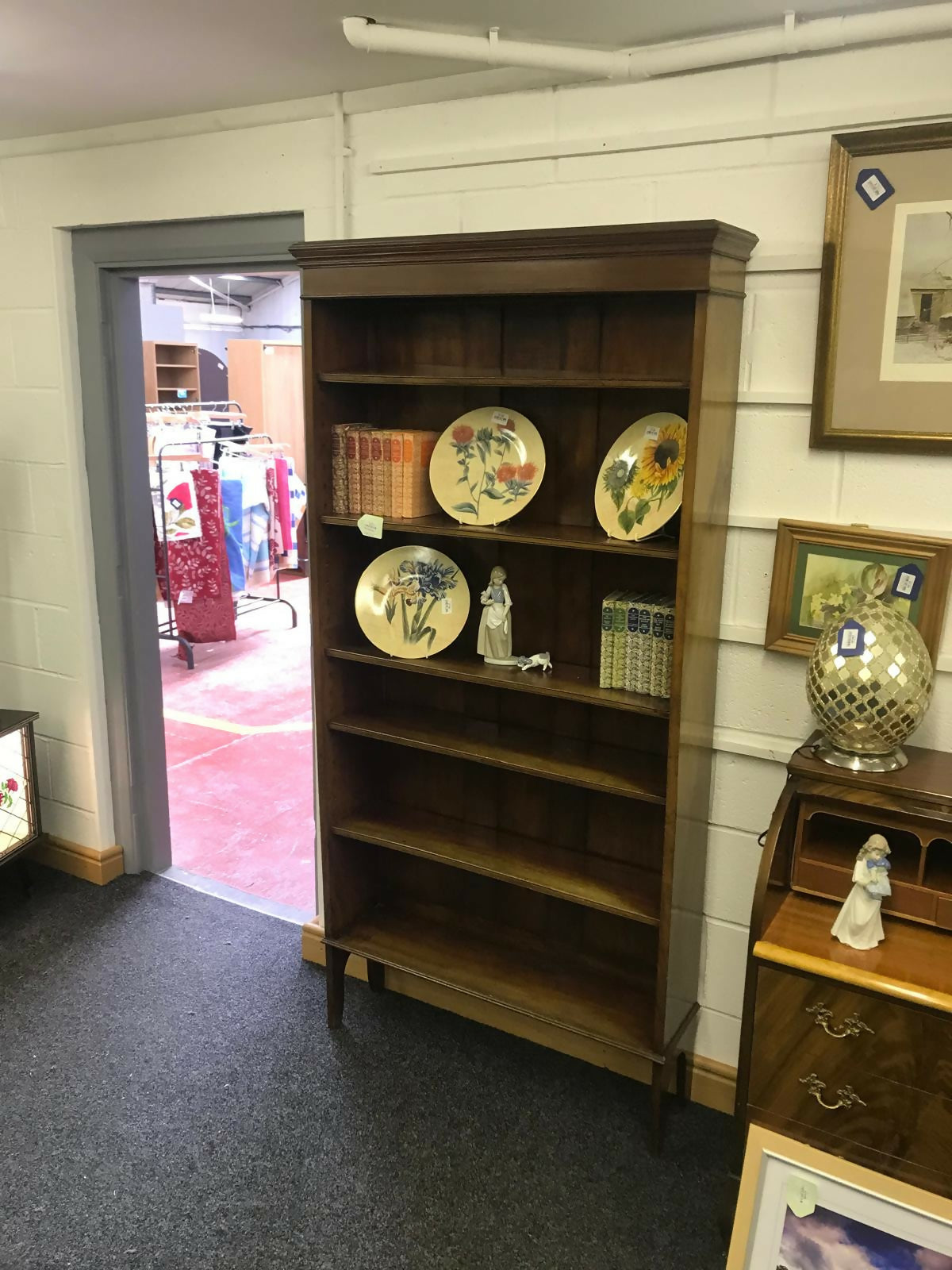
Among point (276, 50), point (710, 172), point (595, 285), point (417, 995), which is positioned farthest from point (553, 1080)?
point (276, 50)

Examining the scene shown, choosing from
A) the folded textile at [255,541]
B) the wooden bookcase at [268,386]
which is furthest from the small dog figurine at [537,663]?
the wooden bookcase at [268,386]

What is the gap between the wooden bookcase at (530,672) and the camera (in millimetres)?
1847

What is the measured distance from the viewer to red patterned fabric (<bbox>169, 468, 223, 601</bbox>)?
17.4 feet

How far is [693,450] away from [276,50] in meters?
1.15

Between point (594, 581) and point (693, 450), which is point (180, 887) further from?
point (693, 450)

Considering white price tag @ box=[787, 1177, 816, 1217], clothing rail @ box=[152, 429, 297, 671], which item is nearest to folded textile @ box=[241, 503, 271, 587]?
clothing rail @ box=[152, 429, 297, 671]

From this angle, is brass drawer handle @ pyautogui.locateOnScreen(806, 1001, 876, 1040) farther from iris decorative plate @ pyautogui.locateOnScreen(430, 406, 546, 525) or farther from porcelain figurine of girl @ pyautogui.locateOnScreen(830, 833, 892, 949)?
iris decorative plate @ pyautogui.locateOnScreen(430, 406, 546, 525)

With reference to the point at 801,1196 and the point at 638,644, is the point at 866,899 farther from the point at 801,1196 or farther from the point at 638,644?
the point at 638,644

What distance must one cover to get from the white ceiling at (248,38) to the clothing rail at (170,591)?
2.80 meters

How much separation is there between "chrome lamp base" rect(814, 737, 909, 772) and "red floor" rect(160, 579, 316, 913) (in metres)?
1.96

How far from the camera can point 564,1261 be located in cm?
185

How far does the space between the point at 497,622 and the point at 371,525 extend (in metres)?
0.34

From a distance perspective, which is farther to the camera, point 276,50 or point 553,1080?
point 553,1080

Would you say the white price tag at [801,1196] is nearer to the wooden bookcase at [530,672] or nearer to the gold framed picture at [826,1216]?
the gold framed picture at [826,1216]
